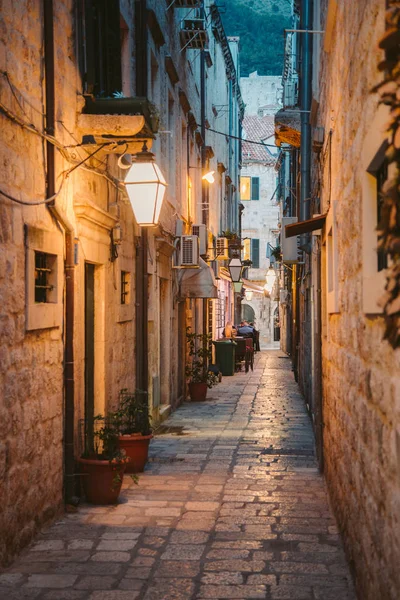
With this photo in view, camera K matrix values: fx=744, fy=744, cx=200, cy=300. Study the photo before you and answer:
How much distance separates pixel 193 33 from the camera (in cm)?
1517

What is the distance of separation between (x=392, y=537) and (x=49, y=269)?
4.16 meters

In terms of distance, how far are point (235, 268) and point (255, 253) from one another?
70.7ft

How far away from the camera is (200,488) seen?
802 centimetres

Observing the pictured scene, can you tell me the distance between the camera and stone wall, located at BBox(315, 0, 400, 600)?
11.3 feet

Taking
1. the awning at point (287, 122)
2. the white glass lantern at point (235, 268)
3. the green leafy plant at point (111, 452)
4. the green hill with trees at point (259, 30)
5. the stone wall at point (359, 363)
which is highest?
the green hill with trees at point (259, 30)

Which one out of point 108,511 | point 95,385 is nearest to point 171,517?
point 108,511

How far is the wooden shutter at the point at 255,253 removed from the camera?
153 feet

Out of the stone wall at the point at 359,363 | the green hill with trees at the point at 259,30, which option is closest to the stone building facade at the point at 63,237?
the stone wall at the point at 359,363

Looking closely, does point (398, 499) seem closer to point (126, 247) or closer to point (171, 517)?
point (171, 517)

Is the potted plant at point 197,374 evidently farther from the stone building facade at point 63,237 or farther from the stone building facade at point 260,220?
the stone building facade at point 260,220

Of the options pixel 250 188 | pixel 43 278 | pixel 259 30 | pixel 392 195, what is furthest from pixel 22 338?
pixel 259 30

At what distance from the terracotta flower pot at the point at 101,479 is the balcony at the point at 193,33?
1045cm

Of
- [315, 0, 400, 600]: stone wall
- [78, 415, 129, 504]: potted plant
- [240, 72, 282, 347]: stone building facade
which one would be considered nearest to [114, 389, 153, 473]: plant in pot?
[78, 415, 129, 504]: potted plant

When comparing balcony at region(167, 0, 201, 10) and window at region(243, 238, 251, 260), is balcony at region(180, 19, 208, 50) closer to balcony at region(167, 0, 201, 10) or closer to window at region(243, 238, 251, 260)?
balcony at region(167, 0, 201, 10)
